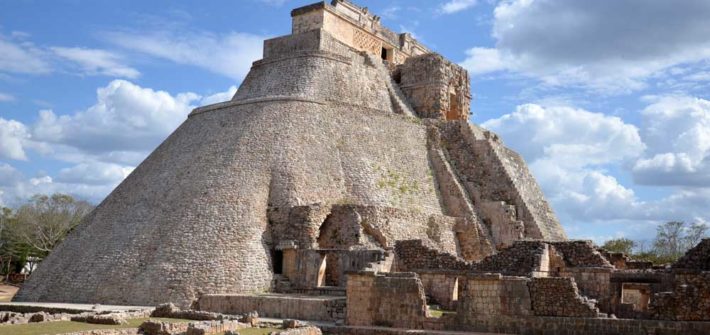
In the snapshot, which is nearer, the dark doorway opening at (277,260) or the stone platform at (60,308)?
the stone platform at (60,308)

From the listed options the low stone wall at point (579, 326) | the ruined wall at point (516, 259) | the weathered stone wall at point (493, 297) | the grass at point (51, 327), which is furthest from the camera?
the ruined wall at point (516, 259)

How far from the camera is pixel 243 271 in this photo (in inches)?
1061

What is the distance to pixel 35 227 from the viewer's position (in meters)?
52.5

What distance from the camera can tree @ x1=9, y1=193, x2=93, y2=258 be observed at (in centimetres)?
5153

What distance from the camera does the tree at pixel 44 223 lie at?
51531 millimetres

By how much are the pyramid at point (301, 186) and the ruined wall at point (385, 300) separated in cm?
682

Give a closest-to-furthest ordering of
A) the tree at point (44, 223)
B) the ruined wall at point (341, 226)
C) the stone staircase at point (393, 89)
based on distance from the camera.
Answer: the ruined wall at point (341, 226), the stone staircase at point (393, 89), the tree at point (44, 223)

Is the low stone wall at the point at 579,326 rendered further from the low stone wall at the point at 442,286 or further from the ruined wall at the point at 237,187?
the ruined wall at the point at 237,187

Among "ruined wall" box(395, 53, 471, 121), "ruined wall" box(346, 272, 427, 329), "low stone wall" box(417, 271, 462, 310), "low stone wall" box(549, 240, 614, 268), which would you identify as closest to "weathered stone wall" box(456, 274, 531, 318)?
"ruined wall" box(346, 272, 427, 329)

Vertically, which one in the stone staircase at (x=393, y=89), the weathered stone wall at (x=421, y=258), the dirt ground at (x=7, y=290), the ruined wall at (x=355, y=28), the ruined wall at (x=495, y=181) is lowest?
the dirt ground at (x=7, y=290)

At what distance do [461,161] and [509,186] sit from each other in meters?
2.63

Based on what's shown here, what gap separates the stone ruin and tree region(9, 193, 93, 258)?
19036 millimetres

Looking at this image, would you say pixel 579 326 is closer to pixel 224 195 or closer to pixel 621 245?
pixel 224 195

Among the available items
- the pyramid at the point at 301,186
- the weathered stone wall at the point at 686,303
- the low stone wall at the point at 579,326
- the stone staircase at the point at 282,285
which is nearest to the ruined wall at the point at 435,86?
the pyramid at the point at 301,186
